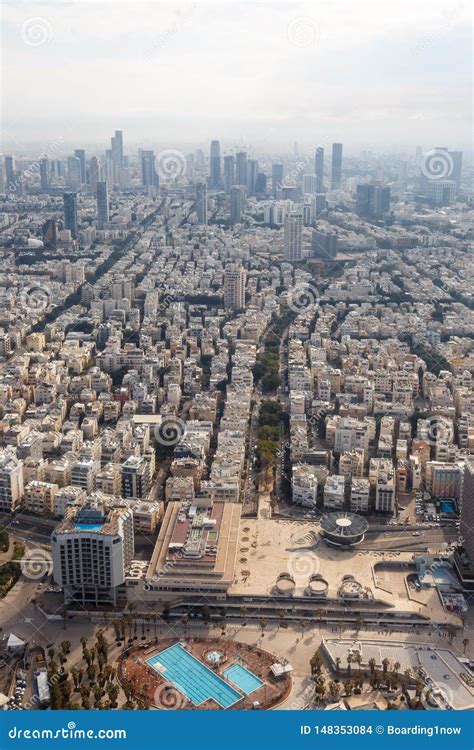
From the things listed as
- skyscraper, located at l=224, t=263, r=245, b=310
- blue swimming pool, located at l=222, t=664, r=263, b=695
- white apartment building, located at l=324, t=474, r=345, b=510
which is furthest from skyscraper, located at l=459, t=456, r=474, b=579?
skyscraper, located at l=224, t=263, r=245, b=310

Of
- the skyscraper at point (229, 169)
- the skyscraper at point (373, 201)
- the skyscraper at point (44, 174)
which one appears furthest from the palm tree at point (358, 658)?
the skyscraper at point (44, 174)

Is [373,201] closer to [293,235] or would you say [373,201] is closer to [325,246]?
[325,246]

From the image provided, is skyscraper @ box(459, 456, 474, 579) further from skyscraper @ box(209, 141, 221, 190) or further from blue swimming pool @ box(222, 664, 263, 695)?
skyscraper @ box(209, 141, 221, 190)

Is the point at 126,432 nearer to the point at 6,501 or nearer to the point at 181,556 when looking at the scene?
the point at 6,501

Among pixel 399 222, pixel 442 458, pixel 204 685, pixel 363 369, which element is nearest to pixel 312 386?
pixel 363 369

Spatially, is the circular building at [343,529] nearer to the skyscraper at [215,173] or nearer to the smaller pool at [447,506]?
the smaller pool at [447,506]

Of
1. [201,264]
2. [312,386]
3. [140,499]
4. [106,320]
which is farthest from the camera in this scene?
[201,264]

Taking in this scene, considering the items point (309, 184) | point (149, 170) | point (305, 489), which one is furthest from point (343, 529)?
point (149, 170)
